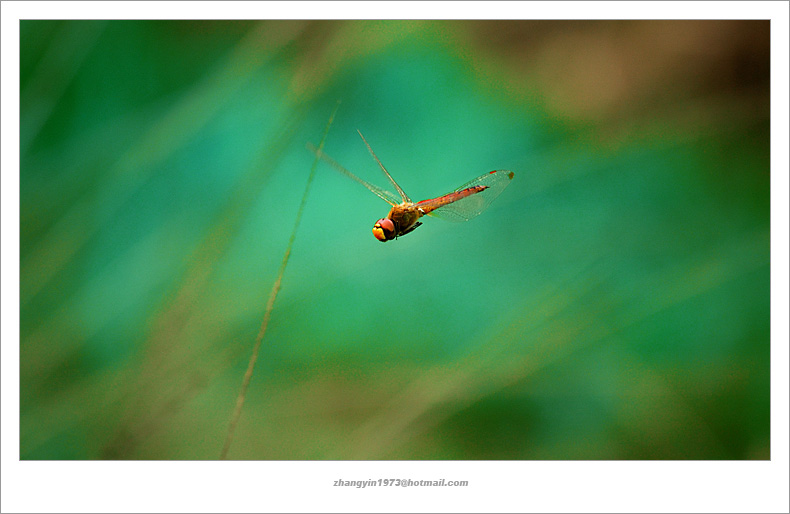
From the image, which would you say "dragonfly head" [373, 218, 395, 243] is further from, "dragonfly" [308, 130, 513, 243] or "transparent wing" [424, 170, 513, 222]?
"transparent wing" [424, 170, 513, 222]

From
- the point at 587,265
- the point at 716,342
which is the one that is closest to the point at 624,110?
the point at 587,265

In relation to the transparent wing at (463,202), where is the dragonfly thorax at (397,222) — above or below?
below

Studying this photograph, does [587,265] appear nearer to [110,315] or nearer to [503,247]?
[503,247]

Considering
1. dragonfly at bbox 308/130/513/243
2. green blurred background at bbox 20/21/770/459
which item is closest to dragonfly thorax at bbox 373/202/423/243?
dragonfly at bbox 308/130/513/243

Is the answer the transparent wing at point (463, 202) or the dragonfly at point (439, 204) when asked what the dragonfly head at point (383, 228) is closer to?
the dragonfly at point (439, 204)

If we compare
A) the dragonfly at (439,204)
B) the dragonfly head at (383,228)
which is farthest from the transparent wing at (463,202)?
the dragonfly head at (383,228)

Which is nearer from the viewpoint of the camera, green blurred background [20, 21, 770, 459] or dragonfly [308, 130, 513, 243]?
dragonfly [308, 130, 513, 243]
